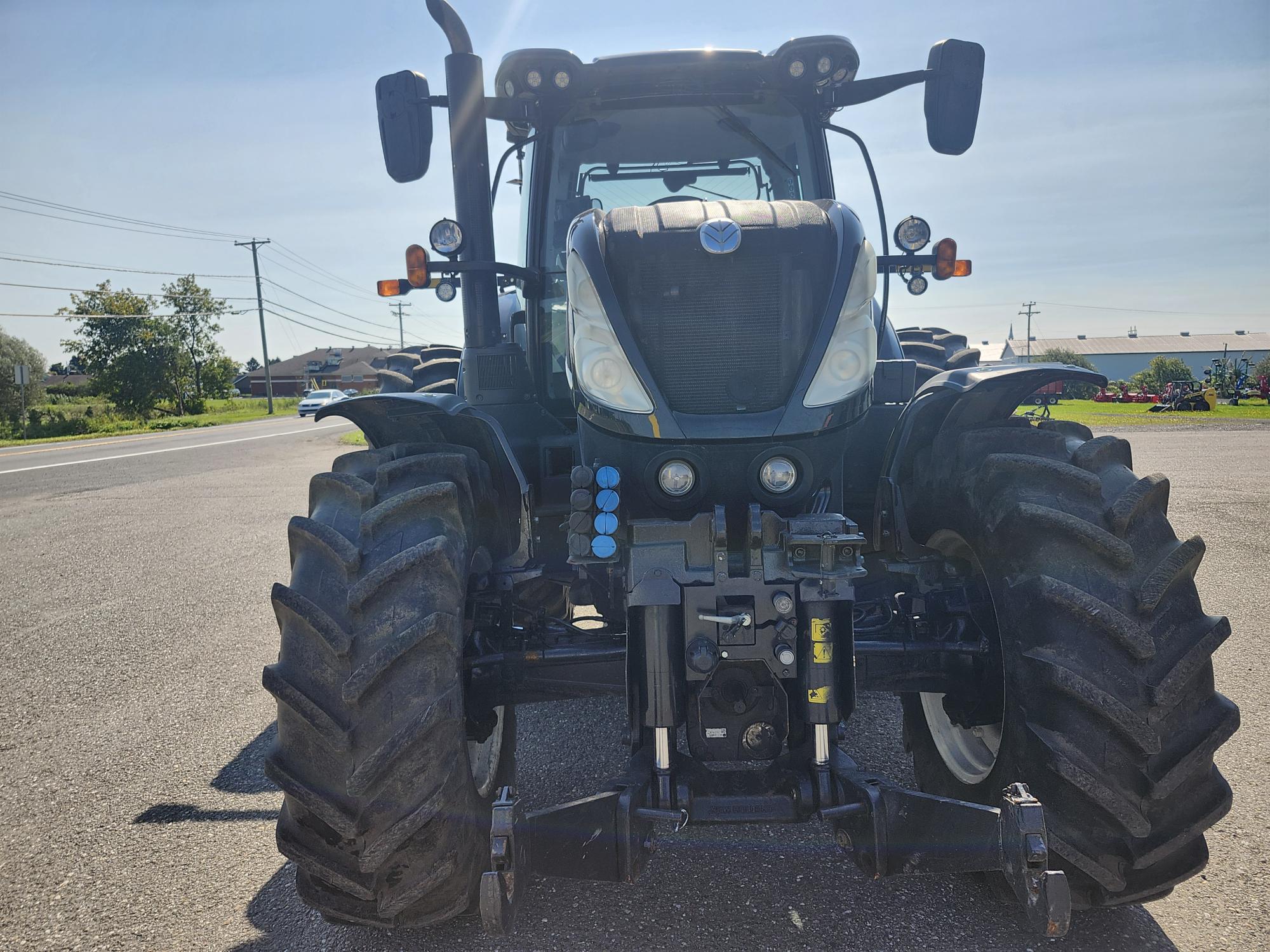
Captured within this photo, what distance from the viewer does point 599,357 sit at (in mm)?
2570

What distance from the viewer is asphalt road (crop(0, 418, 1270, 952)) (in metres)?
2.53

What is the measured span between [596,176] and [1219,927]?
353cm

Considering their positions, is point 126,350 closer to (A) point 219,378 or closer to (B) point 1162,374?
(A) point 219,378

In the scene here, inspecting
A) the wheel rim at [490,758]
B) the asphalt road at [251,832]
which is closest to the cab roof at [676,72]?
the wheel rim at [490,758]

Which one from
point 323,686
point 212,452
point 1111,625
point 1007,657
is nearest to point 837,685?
point 1007,657

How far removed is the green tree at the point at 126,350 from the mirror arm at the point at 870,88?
62.0 meters

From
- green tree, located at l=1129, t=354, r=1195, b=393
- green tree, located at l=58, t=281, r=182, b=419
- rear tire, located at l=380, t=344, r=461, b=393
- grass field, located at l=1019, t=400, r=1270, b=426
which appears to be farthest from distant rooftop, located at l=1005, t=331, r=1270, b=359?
rear tire, located at l=380, t=344, r=461, b=393

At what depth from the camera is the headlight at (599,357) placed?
254cm

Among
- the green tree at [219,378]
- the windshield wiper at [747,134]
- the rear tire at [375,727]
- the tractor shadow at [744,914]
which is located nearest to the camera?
the rear tire at [375,727]

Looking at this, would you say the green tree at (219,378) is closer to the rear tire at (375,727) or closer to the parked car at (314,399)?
the parked car at (314,399)

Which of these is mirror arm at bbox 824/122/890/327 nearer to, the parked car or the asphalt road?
the asphalt road

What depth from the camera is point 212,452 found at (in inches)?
839

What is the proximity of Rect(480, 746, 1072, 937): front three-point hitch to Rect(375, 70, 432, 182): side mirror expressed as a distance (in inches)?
96.0

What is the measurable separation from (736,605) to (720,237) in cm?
105
